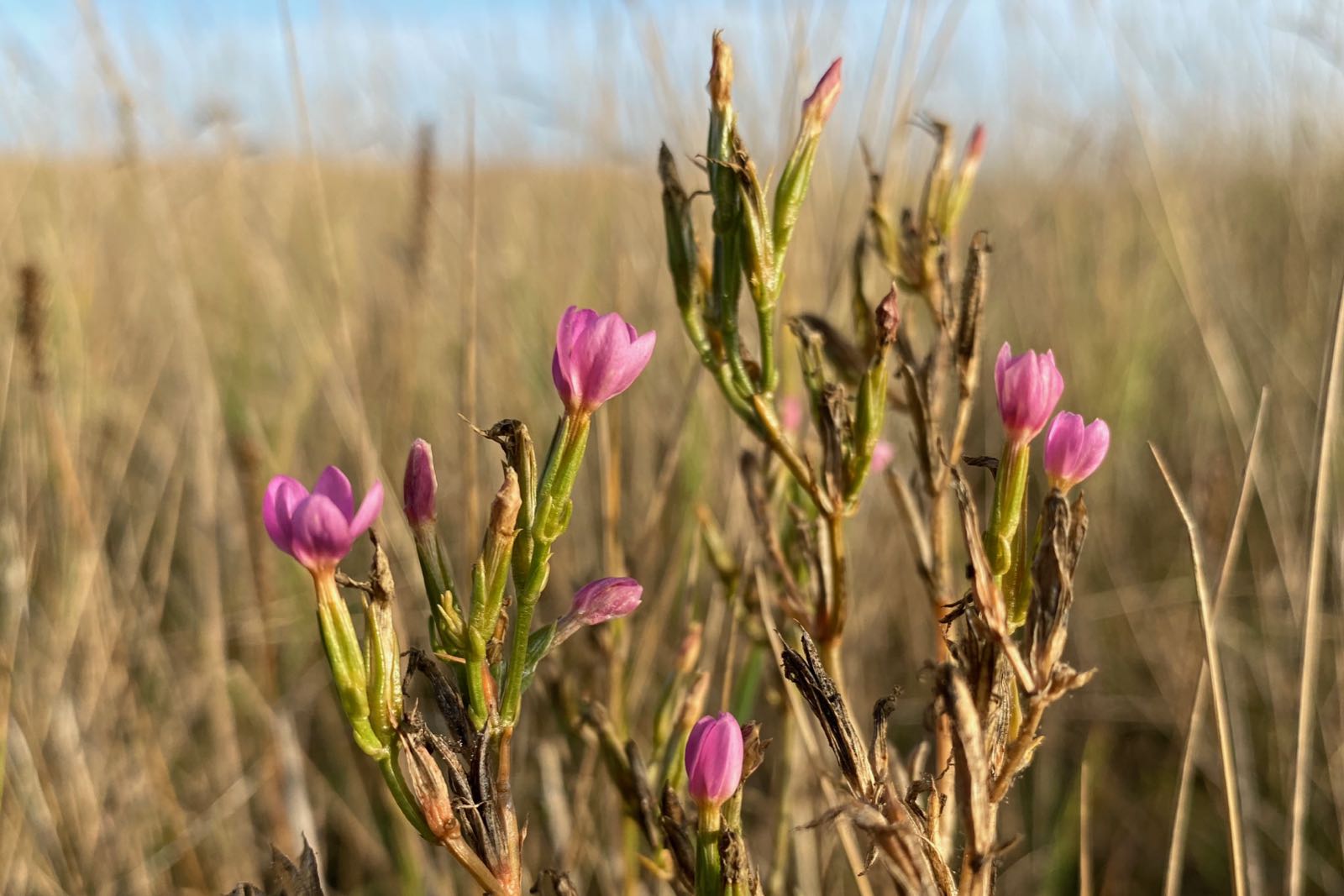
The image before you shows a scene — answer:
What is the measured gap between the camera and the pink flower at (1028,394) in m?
0.66

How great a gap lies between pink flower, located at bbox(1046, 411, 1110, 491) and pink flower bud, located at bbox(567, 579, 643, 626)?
0.27 metres

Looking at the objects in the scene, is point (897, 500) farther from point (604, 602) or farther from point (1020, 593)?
point (604, 602)

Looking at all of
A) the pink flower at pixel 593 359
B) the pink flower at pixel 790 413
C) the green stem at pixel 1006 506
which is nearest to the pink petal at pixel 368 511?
the pink flower at pixel 593 359

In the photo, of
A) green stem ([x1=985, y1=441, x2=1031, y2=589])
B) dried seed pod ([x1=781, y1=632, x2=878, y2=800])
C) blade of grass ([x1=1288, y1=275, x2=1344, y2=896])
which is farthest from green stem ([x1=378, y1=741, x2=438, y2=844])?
blade of grass ([x1=1288, y1=275, x2=1344, y2=896])

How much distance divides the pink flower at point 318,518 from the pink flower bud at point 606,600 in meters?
0.14

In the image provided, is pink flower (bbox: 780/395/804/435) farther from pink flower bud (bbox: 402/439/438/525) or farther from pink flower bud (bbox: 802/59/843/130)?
pink flower bud (bbox: 402/439/438/525)

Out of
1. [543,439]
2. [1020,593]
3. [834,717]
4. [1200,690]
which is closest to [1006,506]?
[1020,593]

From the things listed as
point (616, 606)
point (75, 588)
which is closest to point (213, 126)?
point (75, 588)

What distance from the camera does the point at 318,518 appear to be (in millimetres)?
585

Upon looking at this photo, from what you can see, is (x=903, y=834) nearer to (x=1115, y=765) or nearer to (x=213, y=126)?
(x=1115, y=765)

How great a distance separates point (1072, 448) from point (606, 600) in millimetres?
305

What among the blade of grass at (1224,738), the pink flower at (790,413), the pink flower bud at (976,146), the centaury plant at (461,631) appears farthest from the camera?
the pink flower at (790,413)

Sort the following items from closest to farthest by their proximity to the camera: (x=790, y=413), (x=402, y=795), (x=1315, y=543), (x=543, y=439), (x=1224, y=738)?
(x=402, y=795) → (x=1224, y=738) → (x=1315, y=543) → (x=790, y=413) → (x=543, y=439)

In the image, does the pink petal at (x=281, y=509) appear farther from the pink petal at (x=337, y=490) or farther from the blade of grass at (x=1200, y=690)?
the blade of grass at (x=1200, y=690)
